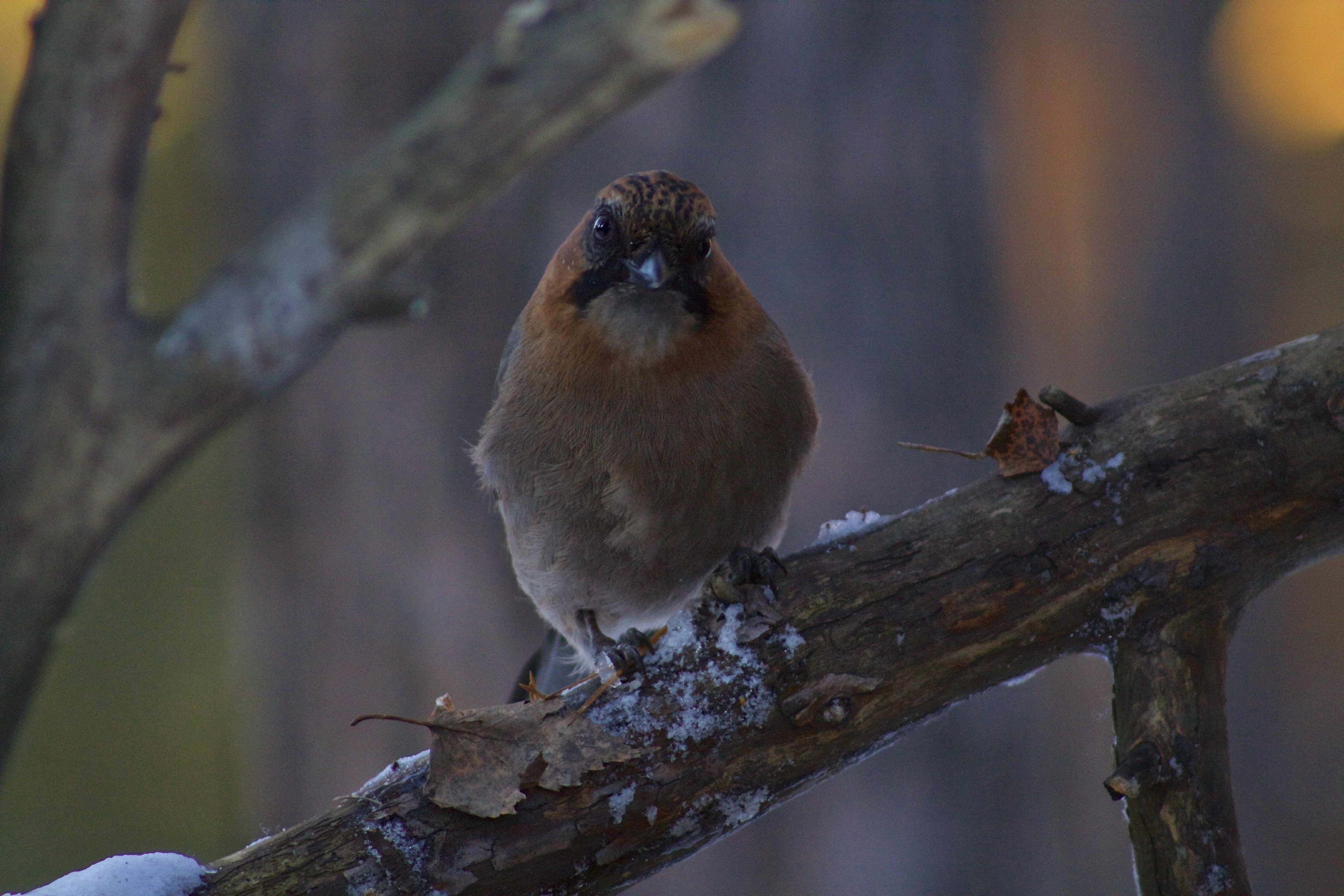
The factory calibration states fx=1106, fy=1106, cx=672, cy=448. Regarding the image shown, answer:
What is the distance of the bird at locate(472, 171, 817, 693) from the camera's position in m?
2.37

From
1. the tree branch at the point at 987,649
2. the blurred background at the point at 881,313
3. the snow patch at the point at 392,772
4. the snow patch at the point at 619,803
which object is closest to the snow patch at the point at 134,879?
the tree branch at the point at 987,649

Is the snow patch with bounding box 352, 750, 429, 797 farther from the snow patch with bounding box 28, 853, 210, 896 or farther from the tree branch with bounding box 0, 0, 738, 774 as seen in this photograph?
the tree branch with bounding box 0, 0, 738, 774

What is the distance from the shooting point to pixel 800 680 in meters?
1.90

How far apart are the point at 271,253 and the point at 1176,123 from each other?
152 inches

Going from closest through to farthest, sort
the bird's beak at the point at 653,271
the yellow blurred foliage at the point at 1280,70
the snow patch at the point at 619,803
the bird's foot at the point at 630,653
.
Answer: the snow patch at the point at 619,803 → the bird's foot at the point at 630,653 → the bird's beak at the point at 653,271 → the yellow blurred foliage at the point at 1280,70

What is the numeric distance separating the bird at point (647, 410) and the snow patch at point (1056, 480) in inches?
21.6

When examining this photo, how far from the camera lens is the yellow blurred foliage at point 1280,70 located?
480 centimetres

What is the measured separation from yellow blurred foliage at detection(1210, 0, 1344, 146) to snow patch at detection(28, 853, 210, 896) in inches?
195

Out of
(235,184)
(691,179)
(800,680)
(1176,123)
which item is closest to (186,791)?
(235,184)

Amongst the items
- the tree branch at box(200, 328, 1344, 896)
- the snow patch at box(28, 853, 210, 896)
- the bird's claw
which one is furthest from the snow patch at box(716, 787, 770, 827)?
the snow patch at box(28, 853, 210, 896)

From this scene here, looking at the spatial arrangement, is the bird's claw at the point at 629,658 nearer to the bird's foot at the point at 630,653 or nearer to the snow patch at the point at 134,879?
the bird's foot at the point at 630,653

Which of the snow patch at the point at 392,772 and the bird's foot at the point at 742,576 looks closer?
the snow patch at the point at 392,772

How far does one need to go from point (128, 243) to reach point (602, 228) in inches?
55.4

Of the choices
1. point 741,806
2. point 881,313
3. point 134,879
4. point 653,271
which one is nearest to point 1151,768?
point 741,806
